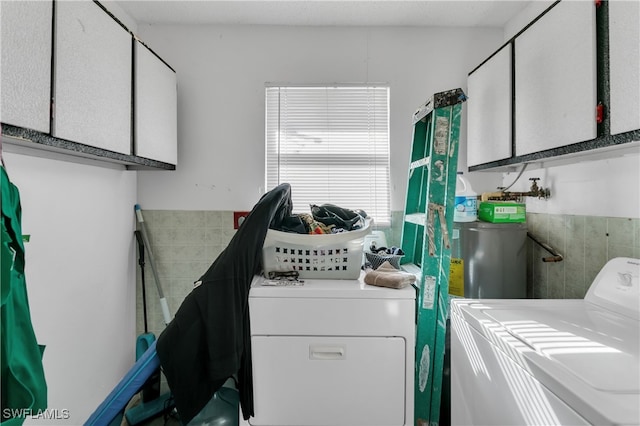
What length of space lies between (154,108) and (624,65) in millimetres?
2105

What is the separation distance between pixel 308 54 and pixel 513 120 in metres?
1.36

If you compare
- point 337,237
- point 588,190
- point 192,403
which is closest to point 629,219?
point 588,190

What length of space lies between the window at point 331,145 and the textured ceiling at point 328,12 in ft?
1.44

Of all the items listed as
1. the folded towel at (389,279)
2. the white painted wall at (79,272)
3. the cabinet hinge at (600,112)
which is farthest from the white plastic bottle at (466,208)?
the white painted wall at (79,272)

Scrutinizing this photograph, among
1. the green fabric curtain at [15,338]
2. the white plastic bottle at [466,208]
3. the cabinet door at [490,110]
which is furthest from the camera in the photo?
the white plastic bottle at [466,208]

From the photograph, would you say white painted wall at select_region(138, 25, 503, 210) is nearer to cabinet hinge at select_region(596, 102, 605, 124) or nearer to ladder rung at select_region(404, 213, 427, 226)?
ladder rung at select_region(404, 213, 427, 226)

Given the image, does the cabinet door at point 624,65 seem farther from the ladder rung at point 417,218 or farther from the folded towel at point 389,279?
the folded towel at point 389,279

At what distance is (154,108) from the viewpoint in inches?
67.4

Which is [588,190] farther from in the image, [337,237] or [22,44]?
[22,44]

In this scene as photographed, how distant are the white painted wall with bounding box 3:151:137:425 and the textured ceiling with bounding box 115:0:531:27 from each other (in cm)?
108

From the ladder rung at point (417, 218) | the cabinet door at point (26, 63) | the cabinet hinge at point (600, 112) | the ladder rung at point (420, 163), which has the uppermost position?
the cabinet door at point (26, 63)

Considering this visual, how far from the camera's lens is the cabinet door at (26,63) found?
0.91m

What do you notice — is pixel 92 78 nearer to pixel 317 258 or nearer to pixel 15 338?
pixel 15 338

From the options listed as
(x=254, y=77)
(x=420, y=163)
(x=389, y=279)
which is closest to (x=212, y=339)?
(x=389, y=279)
